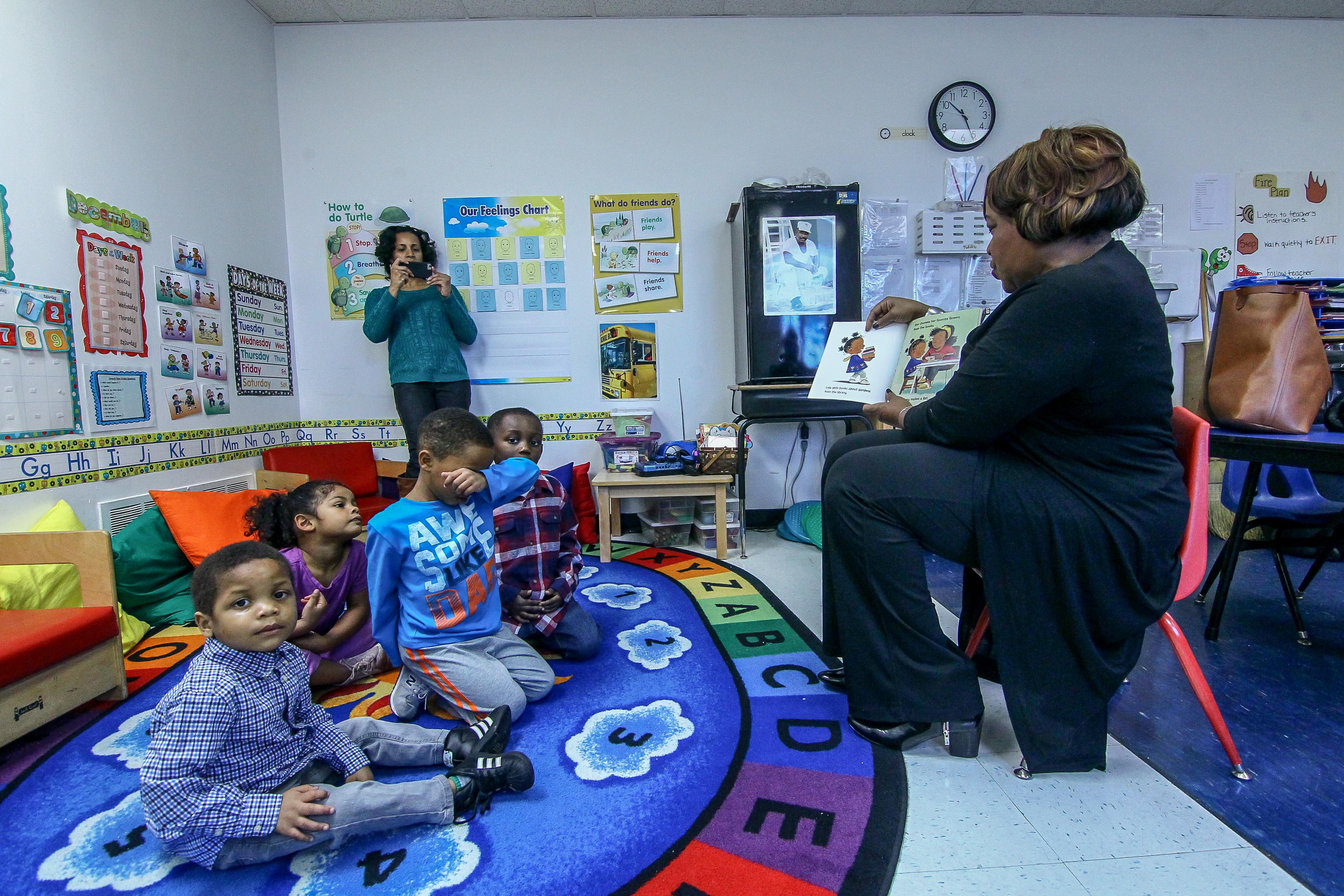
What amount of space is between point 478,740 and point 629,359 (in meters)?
2.27

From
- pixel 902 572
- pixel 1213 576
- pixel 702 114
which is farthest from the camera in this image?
pixel 702 114

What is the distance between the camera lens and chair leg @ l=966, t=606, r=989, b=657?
1.37 meters

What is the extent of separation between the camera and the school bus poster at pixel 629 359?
3.19 m

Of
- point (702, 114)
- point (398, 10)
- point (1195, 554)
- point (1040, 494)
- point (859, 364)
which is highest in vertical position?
point (398, 10)

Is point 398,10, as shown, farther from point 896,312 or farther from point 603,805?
point 603,805

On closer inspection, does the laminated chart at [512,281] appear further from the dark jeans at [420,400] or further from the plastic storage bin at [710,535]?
the plastic storage bin at [710,535]

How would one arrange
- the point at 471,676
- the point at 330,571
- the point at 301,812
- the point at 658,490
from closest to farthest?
1. the point at 301,812
2. the point at 471,676
3. the point at 330,571
4. the point at 658,490

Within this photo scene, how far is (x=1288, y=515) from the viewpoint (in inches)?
75.3

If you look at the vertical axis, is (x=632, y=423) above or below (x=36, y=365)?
below

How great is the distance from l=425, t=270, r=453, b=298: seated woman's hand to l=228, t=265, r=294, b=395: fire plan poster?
83cm

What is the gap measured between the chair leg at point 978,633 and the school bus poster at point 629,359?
212cm

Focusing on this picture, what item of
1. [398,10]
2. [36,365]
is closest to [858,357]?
[36,365]

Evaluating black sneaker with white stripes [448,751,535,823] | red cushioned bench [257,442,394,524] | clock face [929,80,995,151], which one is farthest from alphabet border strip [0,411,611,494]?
clock face [929,80,995,151]

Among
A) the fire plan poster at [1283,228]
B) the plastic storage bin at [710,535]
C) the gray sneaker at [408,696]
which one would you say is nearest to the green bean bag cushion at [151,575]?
the gray sneaker at [408,696]
